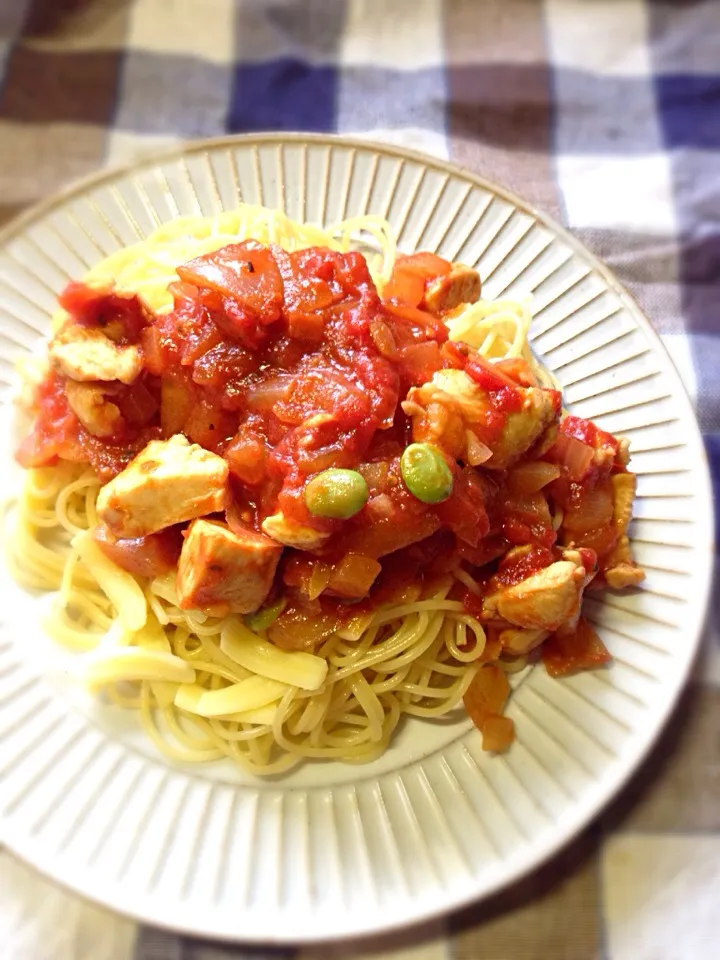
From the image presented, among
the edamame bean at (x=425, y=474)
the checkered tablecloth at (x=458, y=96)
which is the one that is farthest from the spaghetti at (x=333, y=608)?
the checkered tablecloth at (x=458, y=96)

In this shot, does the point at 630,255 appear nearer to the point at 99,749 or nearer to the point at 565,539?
the point at 565,539

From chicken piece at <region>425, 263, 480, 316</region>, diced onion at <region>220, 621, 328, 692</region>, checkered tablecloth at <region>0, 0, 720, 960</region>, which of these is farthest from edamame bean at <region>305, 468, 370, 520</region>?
checkered tablecloth at <region>0, 0, 720, 960</region>

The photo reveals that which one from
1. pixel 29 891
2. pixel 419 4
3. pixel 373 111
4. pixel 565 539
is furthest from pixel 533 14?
pixel 29 891

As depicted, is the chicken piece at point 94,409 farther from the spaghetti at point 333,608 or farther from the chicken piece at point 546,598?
the chicken piece at point 546,598

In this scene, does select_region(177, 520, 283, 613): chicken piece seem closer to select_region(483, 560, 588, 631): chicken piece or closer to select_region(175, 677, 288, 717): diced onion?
select_region(175, 677, 288, 717): diced onion

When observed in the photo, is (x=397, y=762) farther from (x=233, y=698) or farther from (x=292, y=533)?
(x=292, y=533)

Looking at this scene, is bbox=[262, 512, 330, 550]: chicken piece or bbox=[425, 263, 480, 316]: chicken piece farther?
bbox=[425, 263, 480, 316]: chicken piece
